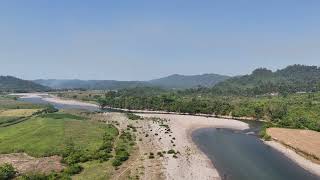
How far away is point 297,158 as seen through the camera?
346ft

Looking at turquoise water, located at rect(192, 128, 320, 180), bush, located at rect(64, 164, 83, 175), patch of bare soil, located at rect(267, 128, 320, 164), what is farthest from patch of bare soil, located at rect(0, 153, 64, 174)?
patch of bare soil, located at rect(267, 128, 320, 164)

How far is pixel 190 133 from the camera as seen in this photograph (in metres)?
149

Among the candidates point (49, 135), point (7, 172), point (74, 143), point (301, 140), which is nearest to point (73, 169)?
→ point (7, 172)

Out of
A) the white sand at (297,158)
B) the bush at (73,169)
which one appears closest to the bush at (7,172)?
the bush at (73,169)

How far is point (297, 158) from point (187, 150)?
95.5 feet

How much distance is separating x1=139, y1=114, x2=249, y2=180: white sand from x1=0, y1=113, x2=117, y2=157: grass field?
21568 mm

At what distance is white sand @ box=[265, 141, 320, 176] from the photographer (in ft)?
310

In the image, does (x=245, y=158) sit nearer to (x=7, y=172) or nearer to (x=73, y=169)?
(x=73, y=169)

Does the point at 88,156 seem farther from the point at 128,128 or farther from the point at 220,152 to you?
the point at 128,128

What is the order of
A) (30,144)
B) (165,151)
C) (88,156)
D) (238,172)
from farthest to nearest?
1. (30,144)
2. (165,151)
3. (88,156)
4. (238,172)

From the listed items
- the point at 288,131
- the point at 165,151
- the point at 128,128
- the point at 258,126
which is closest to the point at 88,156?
the point at 165,151

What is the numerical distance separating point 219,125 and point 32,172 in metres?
101

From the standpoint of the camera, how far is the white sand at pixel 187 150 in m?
88.4

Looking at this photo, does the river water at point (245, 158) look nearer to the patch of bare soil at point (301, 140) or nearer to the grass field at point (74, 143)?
the patch of bare soil at point (301, 140)
